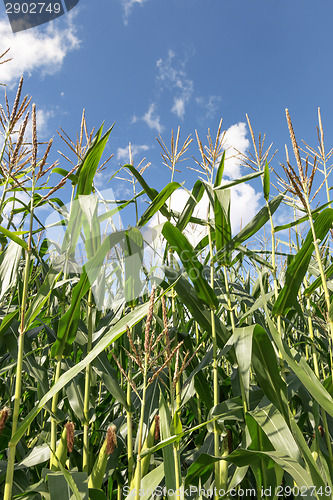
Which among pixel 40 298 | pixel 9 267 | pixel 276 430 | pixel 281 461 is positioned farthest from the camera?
pixel 9 267

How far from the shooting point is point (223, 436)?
1351mm

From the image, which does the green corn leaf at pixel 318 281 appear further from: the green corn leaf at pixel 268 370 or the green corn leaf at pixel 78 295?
the green corn leaf at pixel 78 295

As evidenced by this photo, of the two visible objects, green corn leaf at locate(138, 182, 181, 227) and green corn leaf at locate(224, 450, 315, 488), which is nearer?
green corn leaf at locate(224, 450, 315, 488)

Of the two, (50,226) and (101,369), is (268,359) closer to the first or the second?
(101,369)

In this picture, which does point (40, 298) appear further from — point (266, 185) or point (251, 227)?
point (266, 185)

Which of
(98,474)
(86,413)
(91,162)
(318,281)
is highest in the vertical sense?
(91,162)

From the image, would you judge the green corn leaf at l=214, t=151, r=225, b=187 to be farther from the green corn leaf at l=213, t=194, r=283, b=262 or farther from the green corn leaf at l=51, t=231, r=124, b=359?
the green corn leaf at l=51, t=231, r=124, b=359

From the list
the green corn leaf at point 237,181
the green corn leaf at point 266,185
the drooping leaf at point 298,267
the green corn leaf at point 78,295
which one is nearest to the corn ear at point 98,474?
the green corn leaf at point 78,295

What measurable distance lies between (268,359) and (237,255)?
0.76m

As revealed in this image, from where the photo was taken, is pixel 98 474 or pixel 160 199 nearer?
pixel 98 474

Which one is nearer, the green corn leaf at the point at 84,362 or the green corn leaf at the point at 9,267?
the green corn leaf at the point at 84,362

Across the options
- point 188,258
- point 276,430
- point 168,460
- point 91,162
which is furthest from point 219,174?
point 168,460

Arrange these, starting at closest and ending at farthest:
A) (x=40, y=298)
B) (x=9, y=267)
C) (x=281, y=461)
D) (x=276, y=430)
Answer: (x=281, y=461) → (x=276, y=430) → (x=40, y=298) → (x=9, y=267)

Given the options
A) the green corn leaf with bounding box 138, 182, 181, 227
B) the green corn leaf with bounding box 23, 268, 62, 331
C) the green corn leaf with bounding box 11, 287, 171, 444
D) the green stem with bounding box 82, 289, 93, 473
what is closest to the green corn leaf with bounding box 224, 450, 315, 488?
the green corn leaf with bounding box 11, 287, 171, 444
